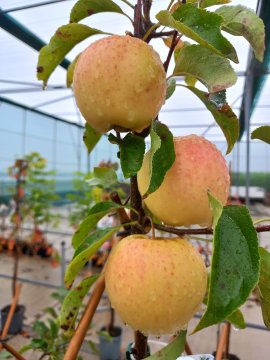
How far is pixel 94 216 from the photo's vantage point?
429mm

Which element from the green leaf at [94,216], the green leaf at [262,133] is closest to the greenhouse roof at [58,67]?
the green leaf at [262,133]

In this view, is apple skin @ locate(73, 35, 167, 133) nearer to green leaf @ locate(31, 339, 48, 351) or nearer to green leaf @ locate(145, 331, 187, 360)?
green leaf @ locate(145, 331, 187, 360)

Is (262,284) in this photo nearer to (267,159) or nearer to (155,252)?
(155,252)

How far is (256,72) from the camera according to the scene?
2248mm

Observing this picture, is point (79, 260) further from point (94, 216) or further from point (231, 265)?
point (231, 265)

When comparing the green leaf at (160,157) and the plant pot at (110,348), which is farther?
the plant pot at (110,348)

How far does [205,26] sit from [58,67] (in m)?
3.28

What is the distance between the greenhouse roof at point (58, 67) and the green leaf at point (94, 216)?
1.66 ft

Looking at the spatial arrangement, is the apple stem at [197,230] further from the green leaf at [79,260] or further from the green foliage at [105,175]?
the green foliage at [105,175]

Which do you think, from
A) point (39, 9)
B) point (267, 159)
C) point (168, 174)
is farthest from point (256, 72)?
point (267, 159)

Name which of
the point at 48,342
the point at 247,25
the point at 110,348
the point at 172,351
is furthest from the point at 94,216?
the point at 110,348

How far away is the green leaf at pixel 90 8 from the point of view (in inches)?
15.2

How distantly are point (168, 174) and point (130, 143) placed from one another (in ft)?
0.19

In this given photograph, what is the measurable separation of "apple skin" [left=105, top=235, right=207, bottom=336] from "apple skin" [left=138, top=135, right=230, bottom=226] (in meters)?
0.03
